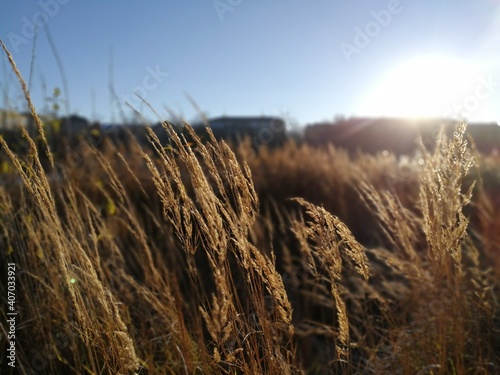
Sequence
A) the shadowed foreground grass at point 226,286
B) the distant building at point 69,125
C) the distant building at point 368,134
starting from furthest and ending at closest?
1. the distant building at point 368,134
2. the distant building at point 69,125
3. the shadowed foreground grass at point 226,286

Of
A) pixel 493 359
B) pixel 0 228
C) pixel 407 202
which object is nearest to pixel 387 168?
pixel 407 202

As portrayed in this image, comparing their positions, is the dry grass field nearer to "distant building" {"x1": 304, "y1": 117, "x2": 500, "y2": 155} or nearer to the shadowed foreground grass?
the shadowed foreground grass

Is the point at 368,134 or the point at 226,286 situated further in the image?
the point at 368,134

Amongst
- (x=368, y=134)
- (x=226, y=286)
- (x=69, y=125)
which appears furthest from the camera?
(x=368, y=134)

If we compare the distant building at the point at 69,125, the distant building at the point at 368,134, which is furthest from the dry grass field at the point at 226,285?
the distant building at the point at 368,134

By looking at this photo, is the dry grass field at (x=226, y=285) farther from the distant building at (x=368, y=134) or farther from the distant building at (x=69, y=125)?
the distant building at (x=368, y=134)

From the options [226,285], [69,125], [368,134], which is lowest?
[226,285]

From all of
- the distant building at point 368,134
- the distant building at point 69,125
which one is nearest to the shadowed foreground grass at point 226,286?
the distant building at point 69,125

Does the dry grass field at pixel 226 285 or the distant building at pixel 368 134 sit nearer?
the dry grass field at pixel 226 285

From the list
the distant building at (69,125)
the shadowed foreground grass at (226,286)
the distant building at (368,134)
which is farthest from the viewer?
the distant building at (368,134)

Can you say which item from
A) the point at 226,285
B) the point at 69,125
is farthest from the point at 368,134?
the point at 226,285

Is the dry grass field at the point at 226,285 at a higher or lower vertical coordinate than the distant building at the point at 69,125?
lower

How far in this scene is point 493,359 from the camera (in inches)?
76.9

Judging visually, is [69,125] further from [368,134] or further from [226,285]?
[368,134]
